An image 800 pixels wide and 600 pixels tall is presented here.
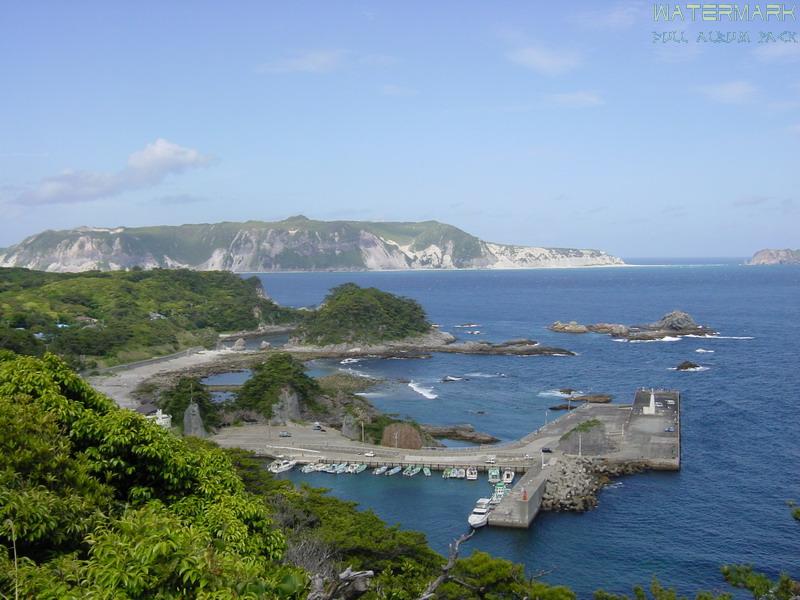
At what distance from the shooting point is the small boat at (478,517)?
32.5 metres

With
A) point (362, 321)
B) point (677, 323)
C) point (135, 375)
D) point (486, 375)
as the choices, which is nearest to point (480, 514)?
point (486, 375)

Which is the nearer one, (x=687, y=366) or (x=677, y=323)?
(x=687, y=366)

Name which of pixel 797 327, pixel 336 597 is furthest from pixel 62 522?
pixel 797 327

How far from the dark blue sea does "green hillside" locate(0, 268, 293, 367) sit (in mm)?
24933

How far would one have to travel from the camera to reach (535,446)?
144 feet

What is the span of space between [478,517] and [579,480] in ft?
22.4

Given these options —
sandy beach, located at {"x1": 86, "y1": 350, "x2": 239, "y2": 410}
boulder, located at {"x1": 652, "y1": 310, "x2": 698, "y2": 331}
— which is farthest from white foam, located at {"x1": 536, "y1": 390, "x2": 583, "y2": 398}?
boulder, located at {"x1": 652, "y1": 310, "x2": 698, "y2": 331}

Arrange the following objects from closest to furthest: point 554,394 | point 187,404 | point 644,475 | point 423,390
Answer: point 644,475 → point 187,404 → point 554,394 → point 423,390

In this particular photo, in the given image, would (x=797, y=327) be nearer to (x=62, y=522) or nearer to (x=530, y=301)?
(x=530, y=301)

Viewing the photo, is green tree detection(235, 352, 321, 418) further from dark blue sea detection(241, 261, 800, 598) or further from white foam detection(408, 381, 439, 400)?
white foam detection(408, 381, 439, 400)

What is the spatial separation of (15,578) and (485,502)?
3099 centimetres

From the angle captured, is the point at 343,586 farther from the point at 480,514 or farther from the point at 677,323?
the point at 677,323

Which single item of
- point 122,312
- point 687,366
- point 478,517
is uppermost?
point 122,312

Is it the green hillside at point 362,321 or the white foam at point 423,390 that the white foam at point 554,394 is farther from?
the green hillside at point 362,321
